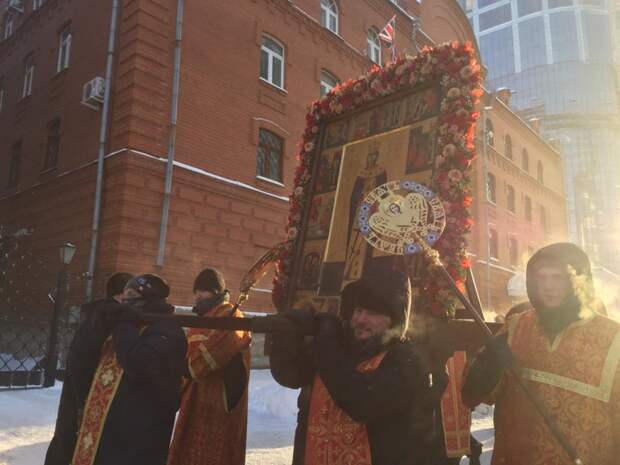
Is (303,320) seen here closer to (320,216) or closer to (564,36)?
(320,216)

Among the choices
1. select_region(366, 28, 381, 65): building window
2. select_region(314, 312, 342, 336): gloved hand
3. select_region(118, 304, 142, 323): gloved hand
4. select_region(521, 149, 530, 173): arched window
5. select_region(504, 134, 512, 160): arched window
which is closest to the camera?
select_region(314, 312, 342, 336): gloved hand

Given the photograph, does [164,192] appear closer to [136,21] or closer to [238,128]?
[238,128]

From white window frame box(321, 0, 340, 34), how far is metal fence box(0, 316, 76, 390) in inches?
454

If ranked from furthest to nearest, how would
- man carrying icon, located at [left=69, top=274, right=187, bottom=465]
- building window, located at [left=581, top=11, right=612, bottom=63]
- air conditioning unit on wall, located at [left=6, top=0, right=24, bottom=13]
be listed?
building window, located at [left=581, top=11, right=612, bottom=63], air conditioning unit on wall, located at [left=6, top=0, right=24, bottom=13], man carrying icon, located at [left=69, top=274, right=187, bottom=465]

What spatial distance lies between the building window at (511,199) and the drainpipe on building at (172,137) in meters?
17.4

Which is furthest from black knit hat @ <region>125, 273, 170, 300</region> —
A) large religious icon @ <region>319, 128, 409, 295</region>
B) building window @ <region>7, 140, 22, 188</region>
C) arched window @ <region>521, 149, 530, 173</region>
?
arched window @ <region>521, 149, 530, 173</region>

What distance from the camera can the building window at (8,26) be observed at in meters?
17.5

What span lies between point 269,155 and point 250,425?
8.61 metres

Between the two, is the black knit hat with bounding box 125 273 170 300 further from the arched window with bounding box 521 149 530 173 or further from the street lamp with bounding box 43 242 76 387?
the arched window with bounding box 521 149 530 173

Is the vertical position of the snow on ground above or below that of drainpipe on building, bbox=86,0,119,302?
below

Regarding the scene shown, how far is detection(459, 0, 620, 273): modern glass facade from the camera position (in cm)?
7369

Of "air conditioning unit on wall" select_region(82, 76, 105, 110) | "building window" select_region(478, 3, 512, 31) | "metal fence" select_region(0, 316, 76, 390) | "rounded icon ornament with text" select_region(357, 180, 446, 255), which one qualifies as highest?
"building window" select_region(478, 3, 512, 31)

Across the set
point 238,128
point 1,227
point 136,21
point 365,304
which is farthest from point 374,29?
point 365,304

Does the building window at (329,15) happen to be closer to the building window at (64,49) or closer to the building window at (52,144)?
the building window at (64,49)
